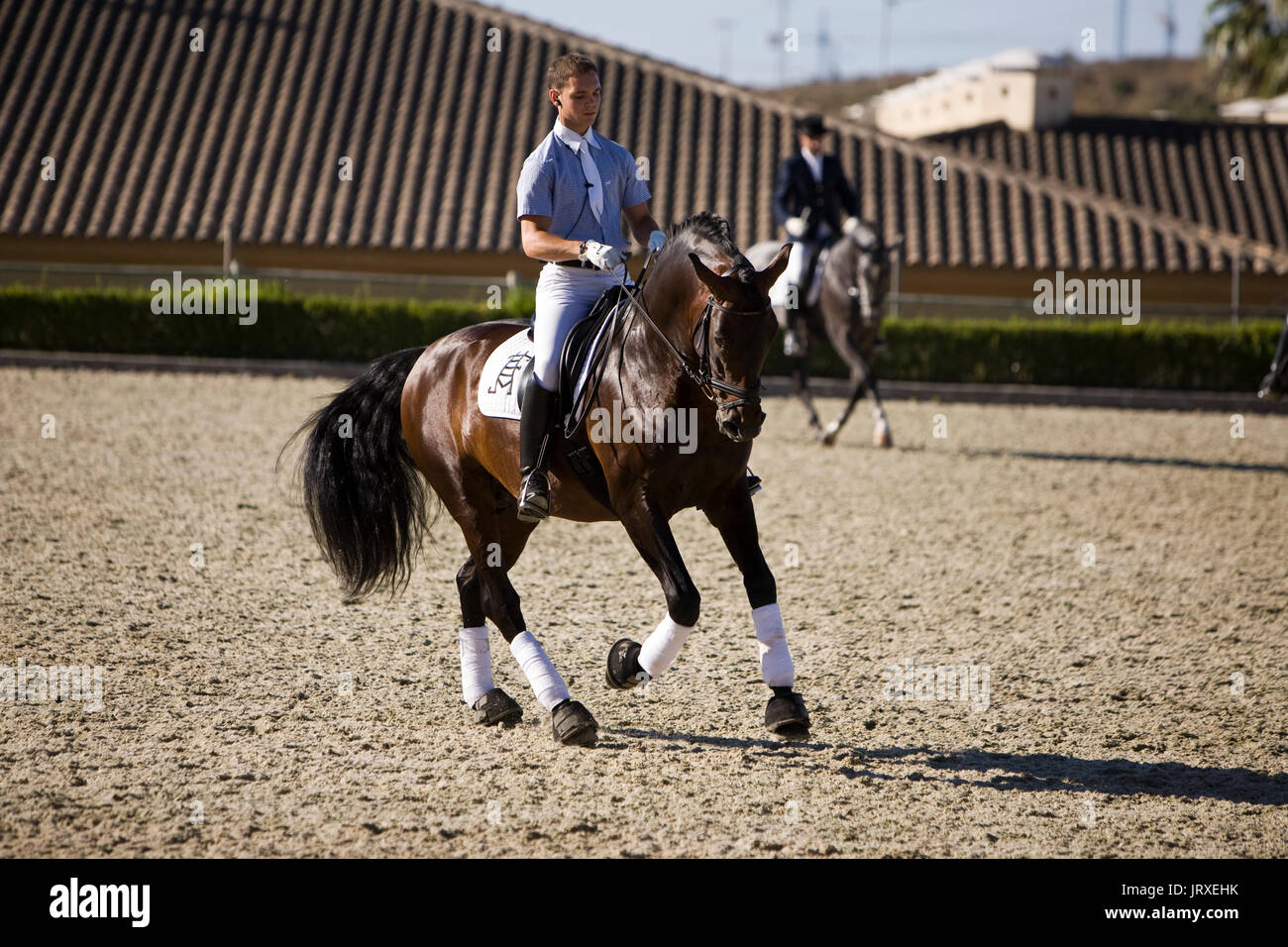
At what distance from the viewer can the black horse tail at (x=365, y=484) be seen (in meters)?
5.66

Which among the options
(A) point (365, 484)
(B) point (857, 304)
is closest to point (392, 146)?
(B) point (857, 304)

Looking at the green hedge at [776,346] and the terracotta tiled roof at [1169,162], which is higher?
the terracotta tiled roof at [1169,162]

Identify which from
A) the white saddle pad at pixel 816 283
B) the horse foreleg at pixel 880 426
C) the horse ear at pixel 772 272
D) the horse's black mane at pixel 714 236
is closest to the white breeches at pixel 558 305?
the horse's black mane at pixel 714 236

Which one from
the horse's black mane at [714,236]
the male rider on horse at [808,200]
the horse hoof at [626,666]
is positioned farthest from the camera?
the male rider on horse at [808,200]

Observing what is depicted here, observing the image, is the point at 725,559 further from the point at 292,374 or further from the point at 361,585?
the point at 292,374

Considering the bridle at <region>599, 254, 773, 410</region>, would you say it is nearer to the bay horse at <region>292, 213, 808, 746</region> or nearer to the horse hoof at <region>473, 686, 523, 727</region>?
the bay horse at <region>292, 213, 808, 746</region>

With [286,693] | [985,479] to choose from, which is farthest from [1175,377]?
[286,693]

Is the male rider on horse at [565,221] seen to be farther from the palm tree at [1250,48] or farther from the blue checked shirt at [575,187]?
the palm tree at [1250,48]

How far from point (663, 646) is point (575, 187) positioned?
1900mm

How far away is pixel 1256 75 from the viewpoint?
34344 mm

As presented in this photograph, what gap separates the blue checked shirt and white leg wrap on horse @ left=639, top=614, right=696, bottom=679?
1639 millimetres

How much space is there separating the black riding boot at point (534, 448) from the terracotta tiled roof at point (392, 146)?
56.4 feet

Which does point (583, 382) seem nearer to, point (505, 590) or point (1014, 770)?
point (505, 590)
